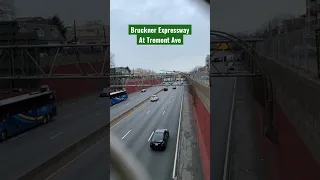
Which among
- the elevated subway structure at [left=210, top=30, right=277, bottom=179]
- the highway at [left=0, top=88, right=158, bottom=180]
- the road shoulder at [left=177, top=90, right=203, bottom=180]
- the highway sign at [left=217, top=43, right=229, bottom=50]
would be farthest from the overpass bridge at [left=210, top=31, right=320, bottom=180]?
the highway at [left=0, top=88, right=158, bottom=180]

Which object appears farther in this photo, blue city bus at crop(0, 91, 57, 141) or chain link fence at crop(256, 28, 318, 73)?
blue city bus at crop(0, 91, 57, 141)

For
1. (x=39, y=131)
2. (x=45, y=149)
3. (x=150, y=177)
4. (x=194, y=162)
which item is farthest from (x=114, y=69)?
(x=39, y=131)

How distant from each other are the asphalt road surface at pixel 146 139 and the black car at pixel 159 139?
2.4 inches

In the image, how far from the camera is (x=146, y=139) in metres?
3.88

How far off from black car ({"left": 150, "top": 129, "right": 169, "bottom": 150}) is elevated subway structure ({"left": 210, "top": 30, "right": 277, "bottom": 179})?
62 cm

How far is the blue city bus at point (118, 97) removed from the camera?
3.82 metres

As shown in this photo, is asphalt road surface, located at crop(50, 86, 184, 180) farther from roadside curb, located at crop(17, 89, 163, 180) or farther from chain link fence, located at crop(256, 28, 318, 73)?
chain link fence, located at crop(256, 28, 318, 73)

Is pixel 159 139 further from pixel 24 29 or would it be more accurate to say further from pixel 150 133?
pixel 24 29

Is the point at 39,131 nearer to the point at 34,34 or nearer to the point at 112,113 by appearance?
the point at 34,34

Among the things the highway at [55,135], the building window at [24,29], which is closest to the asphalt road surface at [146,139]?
the highway at [55,135]

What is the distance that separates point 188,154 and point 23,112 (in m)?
6.17

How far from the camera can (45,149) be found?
286 inches

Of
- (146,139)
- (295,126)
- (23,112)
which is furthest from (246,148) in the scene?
(23,112)

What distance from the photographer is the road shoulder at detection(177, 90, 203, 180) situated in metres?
3.90
